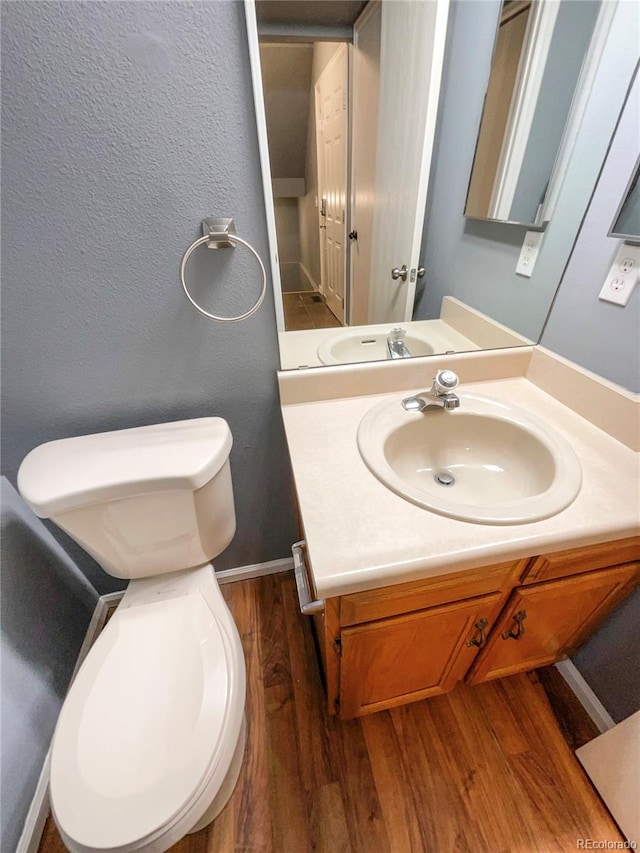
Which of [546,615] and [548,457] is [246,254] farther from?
[546,615]

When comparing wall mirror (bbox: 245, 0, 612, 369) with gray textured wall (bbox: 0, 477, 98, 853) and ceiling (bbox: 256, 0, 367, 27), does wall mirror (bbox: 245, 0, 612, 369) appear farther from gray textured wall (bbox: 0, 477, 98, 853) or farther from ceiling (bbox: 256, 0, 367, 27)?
gray textured wall (bbox: 0, 477, 98, 853)

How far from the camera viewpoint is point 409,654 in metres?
0.77

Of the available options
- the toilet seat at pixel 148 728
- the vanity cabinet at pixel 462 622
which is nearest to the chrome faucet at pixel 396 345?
the vanity cabinet at pixel 462 622

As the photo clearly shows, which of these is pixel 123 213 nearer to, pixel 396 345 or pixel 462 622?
pixel 396 345

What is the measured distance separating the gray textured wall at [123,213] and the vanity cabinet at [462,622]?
0.64m

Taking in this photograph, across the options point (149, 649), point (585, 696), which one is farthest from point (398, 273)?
point (585, 696)

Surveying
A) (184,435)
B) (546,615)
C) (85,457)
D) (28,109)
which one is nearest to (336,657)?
(546,615)

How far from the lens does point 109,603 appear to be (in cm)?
131

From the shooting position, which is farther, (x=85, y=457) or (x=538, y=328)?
(x=538, y=328)

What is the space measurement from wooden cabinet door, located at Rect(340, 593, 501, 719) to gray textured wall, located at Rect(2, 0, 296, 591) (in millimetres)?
660

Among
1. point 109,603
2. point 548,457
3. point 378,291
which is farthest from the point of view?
point 109,603

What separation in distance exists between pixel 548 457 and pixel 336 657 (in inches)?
26.1

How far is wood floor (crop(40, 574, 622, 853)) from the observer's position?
864 mm

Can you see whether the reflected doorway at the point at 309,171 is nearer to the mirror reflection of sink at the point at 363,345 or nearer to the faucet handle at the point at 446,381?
the mirror reflection of sink at the point at 363,345
